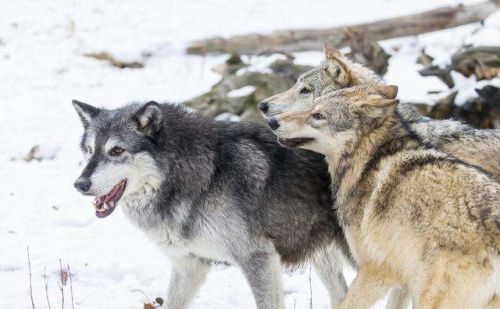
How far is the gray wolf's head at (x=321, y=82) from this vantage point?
22.2ft

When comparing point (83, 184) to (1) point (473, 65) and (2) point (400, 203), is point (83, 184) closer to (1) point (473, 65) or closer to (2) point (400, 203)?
(2) point (400, 203)

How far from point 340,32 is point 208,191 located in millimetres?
8460

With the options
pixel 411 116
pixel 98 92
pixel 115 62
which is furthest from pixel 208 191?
pixel 115 62

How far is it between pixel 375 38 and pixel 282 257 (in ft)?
28.2

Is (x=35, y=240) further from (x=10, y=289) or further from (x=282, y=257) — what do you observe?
(x=282, y=257)

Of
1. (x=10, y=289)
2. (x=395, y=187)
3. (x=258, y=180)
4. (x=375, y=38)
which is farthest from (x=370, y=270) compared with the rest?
(x=375, y=38)

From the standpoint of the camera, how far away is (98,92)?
12.4 m

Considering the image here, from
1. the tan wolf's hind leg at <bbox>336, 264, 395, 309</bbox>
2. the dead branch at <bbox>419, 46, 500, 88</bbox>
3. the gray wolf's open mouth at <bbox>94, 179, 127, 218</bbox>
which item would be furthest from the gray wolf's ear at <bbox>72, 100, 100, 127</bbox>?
the dead branch at <bbox>419, 46, 500, 88</bbox>

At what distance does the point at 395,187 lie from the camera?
5059mm

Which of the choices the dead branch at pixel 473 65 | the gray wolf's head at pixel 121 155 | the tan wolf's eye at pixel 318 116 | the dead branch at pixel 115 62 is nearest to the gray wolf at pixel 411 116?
the tan wolf's eye at pixel 318 116

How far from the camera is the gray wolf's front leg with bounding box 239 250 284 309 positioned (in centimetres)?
557

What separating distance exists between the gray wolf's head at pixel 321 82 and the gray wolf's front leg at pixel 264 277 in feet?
5.29

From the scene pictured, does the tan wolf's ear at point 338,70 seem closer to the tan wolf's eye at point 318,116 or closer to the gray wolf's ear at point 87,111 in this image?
the tan wolf's eye at point 318,116

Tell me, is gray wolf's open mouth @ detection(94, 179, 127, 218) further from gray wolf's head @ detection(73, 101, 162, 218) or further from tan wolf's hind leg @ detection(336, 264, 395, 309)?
tan wolf's hind leg @ detection(336, 264, 395, 309)
